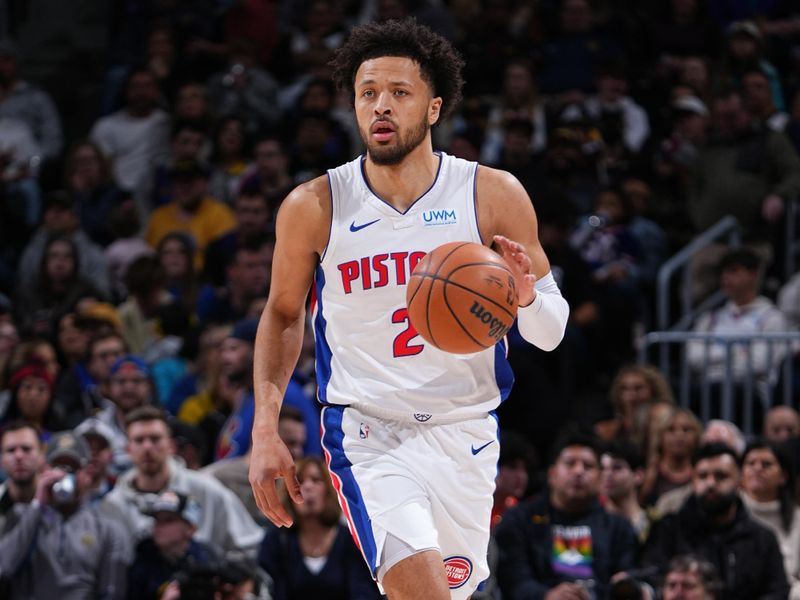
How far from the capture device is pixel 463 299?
485 cm

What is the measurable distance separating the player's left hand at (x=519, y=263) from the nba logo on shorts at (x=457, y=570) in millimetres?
979

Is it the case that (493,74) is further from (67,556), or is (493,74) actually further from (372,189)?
(372,189)

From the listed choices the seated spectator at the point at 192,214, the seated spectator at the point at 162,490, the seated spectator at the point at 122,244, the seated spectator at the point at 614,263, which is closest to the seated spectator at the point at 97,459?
the seated spectator at the point at 162,490

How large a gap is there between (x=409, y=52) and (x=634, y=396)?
5.36m

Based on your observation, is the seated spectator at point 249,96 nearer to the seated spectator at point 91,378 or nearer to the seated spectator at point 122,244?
the seated spectator at point 122,244

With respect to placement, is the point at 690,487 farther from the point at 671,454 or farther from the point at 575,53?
the point at 575,53

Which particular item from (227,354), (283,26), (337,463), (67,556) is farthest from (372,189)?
(283,26)

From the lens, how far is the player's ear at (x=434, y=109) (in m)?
5.46

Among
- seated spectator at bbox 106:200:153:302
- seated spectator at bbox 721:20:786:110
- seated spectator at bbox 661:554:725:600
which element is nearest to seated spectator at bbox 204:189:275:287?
seated spectator at bbox 106:200:153:302

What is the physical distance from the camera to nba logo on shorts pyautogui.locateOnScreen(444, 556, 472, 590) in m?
5.28

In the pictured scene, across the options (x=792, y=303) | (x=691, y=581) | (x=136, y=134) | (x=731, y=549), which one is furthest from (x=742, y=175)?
(x=136, y=134)

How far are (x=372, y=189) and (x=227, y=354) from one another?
15.9ft

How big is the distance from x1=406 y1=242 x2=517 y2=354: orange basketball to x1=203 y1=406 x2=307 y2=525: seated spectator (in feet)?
14.3

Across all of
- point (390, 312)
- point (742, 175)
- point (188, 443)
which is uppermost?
point (742, 175)
